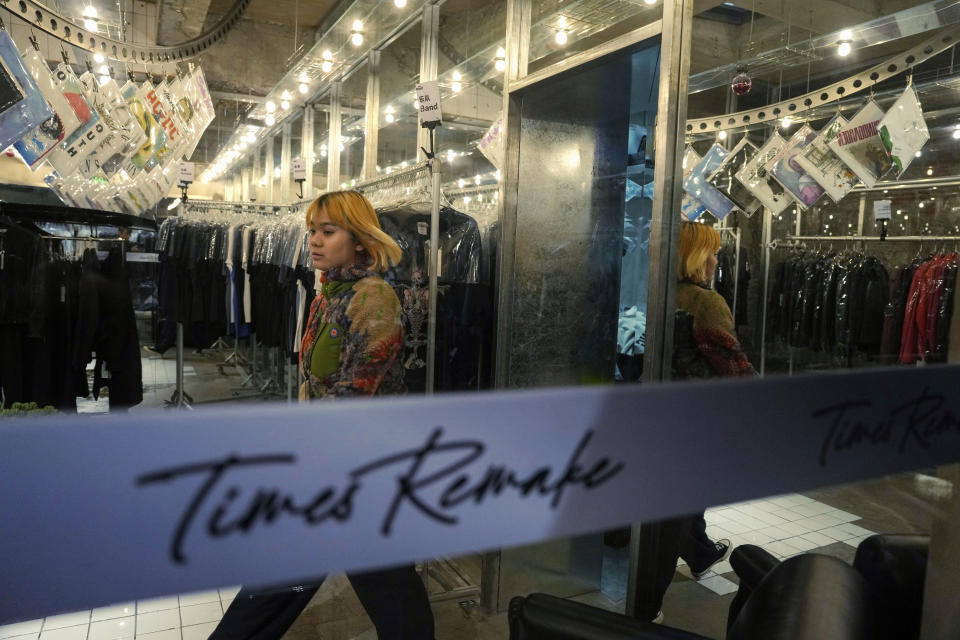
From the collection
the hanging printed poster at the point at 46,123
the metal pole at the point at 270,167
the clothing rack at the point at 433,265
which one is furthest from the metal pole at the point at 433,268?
the metal pole at the point at 270,167

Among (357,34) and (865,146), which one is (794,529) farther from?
(357,34)

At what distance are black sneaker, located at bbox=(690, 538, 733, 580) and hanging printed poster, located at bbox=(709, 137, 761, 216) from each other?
1.18m

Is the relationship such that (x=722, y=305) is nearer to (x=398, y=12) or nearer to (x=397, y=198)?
(x=397, y=198)

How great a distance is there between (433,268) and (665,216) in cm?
95

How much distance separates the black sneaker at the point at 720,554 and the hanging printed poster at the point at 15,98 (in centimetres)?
340

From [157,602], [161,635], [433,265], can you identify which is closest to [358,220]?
[433,265]

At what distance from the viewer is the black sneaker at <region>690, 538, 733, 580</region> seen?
7.14 ft

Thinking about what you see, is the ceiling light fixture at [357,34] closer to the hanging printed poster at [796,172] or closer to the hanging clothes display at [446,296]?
the hanging clothes display at [446,296]

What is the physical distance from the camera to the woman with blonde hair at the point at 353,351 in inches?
75.5

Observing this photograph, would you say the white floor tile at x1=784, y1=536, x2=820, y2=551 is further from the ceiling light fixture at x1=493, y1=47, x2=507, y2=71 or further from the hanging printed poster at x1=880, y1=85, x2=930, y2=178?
the ceiling light fixture at x1=493, y1=47, x2=507, y2=71

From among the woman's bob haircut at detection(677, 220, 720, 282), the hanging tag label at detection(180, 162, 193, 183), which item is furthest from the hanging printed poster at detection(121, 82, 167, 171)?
the woman's bob haircut at detection(677, 220, 720, 282)

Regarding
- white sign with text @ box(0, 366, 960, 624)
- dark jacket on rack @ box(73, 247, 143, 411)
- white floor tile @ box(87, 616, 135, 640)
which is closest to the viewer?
white sign with text @ box(0, 366, 960, 624)

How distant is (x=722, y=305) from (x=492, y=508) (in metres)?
2.00

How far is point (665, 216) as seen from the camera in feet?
6.86
